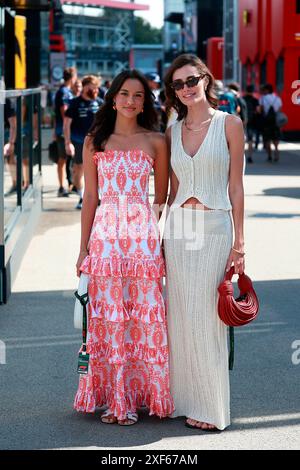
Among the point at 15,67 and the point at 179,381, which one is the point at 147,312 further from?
the point at 15,67

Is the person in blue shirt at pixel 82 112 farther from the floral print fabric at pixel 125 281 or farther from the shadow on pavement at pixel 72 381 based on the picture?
the floral print fabric at pixel 125 281

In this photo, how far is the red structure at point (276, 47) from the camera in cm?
3484

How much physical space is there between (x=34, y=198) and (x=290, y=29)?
75.3 ft

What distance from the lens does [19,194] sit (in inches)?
453

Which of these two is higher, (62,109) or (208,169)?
(208,169)

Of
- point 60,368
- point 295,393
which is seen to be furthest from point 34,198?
point 295,393

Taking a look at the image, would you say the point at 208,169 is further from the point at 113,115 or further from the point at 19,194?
the point at 19,194

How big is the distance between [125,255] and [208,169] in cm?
60

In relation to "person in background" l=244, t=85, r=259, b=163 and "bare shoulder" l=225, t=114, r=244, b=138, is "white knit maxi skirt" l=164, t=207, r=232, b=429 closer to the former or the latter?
"bare shoulder" l=225, t=114, r=244, b=138

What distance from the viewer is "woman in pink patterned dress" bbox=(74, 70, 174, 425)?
18.4 ft

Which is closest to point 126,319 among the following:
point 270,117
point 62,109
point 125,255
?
point 125,255

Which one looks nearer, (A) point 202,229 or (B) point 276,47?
(A) point 202,229

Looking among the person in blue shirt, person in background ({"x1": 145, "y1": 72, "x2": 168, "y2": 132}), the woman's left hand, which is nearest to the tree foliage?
person in background ({"x1": 145, "y1": 72, "x2": 168, "y2": 132})

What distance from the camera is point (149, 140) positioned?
223 inches
